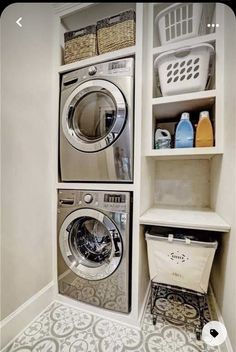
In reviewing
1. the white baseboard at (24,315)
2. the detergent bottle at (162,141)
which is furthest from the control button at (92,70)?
the white baseboard at (24,315)

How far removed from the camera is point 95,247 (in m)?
1.32

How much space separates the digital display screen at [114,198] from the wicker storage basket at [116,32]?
0.95 metres

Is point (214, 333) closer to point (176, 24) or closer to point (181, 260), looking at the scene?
point (181, 260)

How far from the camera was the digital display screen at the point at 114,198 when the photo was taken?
112 cm

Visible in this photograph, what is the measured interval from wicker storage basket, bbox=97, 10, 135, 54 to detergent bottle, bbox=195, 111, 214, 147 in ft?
2.15

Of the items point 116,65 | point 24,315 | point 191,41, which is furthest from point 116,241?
point 191,41

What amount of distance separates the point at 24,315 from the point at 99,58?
5.49 feet

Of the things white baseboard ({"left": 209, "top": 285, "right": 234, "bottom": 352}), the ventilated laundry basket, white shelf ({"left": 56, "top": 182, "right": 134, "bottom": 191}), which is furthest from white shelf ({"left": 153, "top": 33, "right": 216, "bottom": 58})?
white baseboard ({"left": 209, "top": 285, "right": 234, "bottom": 352})

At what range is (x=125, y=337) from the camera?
3.43 ft

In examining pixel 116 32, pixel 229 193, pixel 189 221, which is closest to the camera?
pixel 229 193

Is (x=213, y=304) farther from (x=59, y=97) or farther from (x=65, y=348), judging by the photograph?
(x=59, y=97)

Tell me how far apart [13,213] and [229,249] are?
1198 mm

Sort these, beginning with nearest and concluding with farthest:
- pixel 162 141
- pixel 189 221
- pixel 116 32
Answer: pixel 189 221 → pixel 116 32 → pixel 162 141

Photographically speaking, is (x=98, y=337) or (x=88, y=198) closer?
(x=98, y=337)
